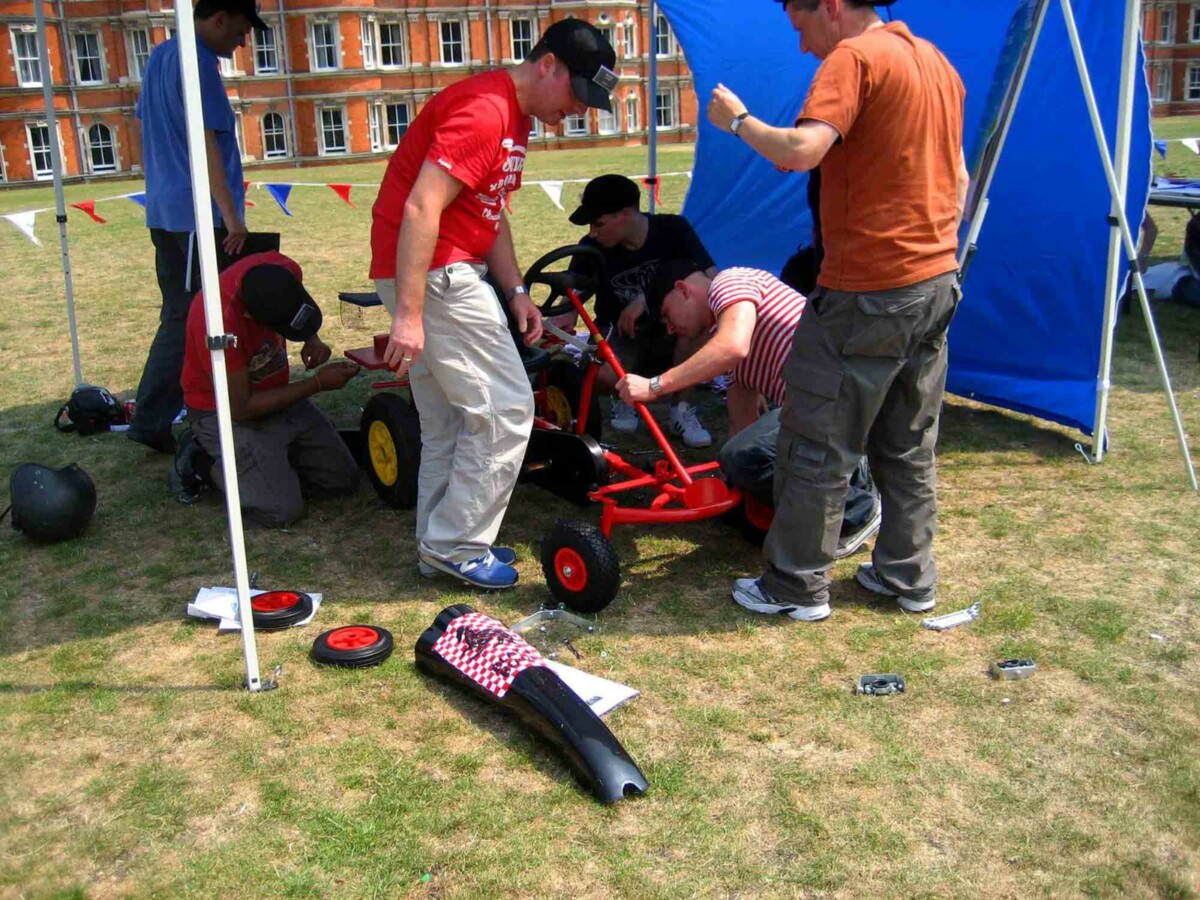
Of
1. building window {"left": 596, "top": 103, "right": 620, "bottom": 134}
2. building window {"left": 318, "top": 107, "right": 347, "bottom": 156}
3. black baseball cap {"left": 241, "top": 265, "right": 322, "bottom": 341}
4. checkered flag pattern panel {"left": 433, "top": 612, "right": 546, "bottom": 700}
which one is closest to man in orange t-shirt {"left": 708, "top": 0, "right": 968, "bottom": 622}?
checkered flag pattern panel {"left": 433, "top": 612, "right": 546, "bottom": 700}

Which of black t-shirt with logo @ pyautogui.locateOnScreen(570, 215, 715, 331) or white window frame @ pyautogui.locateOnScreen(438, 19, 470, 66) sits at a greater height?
white window frame @ pyautogui.locateOnScreen(438, 19, 470, 66)

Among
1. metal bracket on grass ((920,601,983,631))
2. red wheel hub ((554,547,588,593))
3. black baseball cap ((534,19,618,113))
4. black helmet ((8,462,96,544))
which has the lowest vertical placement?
metal bracket on grass ((920,601,983,631))

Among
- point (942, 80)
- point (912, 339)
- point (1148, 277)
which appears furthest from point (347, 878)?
point (1148, 277)

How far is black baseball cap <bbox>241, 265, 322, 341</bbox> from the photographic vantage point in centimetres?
441

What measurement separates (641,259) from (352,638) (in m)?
2.82

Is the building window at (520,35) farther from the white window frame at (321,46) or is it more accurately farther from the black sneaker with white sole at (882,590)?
the black sneaker with white sole at (882,590)

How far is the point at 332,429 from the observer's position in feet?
16.3

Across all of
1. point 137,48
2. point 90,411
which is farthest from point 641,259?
point 137,48

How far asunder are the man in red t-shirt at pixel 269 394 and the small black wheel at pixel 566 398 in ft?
3.15

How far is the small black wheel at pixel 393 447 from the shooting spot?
468 centimetres

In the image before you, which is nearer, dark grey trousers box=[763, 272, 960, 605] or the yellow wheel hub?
dark grey trousers box=[763, 272, 960, 605]

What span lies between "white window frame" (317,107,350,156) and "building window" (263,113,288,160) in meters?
1.32

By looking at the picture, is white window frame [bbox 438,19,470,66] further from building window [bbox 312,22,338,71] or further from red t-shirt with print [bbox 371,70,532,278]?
red t-shirt with print [bbox 371,70,532,278]

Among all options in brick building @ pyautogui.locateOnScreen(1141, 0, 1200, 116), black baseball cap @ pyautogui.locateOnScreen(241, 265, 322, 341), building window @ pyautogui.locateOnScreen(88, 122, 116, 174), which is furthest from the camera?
brick building @ pyautogui.locateOnScreen(1141, 0, 1200, 116)
